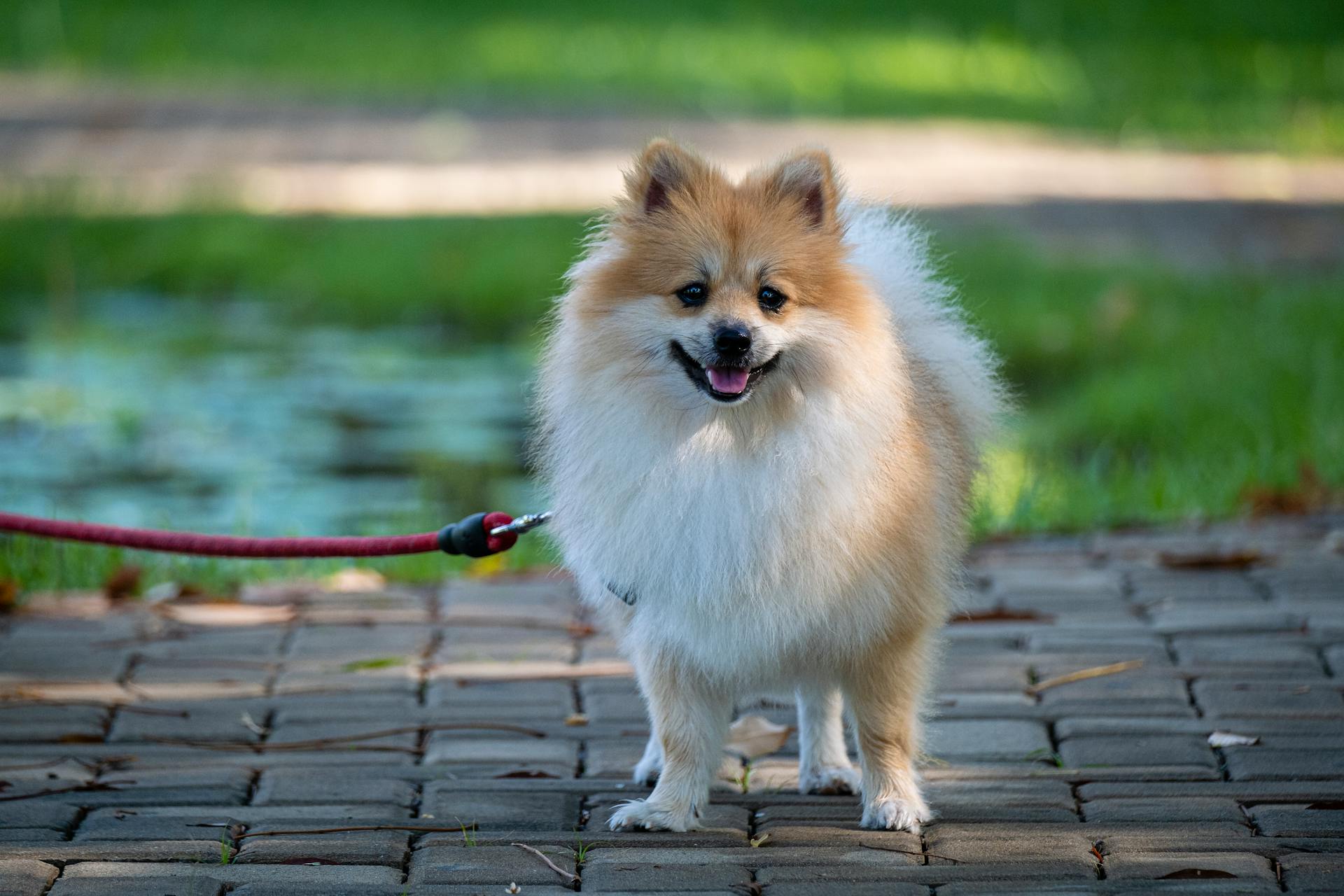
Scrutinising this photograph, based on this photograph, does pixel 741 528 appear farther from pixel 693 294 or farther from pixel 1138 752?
pixel 1138 752

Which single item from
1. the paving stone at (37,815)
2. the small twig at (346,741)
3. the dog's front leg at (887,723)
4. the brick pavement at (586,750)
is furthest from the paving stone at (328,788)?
the dog's front leg at (887,723)

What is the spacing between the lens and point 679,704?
3.79 meters

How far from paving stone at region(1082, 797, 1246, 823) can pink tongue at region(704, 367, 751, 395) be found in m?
1.21

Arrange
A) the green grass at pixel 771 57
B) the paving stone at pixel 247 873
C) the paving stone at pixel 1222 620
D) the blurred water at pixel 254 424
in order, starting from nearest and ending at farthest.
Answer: the paving stone at pixel 247 873 → the paving stone at pixel 1222 620 → the blurred water at pixel 254 424 → the green grass at pixel 771 57

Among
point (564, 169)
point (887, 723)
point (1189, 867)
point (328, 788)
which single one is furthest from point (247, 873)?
point (564, 169)

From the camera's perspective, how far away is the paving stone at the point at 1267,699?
13.8 feet

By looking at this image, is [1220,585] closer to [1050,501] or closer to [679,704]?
[1050,501]

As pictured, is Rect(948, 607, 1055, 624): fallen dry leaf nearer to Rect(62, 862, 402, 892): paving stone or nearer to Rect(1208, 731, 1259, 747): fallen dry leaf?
Rect(1208, 731, 1259, 747): fallen dry leaf

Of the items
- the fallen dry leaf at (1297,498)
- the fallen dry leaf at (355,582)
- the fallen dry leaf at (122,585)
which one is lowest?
the fallen dry leaf at (122,585)

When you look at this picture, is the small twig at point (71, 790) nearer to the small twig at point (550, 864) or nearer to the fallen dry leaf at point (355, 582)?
the small twig at point (550, 864)

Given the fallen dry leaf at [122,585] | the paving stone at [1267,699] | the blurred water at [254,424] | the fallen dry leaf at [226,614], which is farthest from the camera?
the blurred water at [254,424]

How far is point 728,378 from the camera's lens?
3588mm

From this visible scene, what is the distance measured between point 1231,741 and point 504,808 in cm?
175

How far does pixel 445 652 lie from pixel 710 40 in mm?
16920
